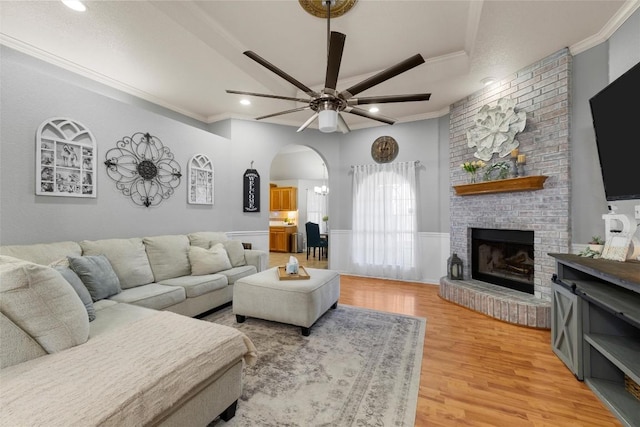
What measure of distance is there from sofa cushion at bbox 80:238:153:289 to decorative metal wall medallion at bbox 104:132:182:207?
0.77 m

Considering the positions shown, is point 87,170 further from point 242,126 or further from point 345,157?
point 345,157

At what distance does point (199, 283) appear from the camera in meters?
2.91

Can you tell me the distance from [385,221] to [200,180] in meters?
3.23

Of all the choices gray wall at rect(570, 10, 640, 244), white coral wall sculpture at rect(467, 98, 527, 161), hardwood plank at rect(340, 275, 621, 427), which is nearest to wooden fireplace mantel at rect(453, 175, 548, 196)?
gray wall at rect(570, 10, 640, 244)

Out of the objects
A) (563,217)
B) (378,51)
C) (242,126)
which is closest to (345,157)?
(242,126)

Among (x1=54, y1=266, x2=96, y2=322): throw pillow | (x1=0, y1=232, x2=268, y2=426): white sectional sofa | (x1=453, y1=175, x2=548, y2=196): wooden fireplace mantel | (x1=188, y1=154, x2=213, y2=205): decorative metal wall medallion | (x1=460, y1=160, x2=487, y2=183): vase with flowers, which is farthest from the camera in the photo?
(x1=188, y1=154, x2=213, y2=205): decorative metal wall medallion

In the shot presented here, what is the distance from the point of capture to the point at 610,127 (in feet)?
6.78

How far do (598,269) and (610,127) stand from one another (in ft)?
3.95

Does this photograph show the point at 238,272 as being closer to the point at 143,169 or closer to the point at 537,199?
the point at 143,169

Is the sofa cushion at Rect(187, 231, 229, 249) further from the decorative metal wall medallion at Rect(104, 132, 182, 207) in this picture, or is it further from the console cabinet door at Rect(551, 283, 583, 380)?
the console cabinet door at Rect(551, 283, 583, 380)

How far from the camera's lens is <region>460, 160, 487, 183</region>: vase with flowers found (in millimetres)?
3506

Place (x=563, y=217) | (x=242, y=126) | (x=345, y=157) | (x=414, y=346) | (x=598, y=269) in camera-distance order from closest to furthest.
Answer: (x=598, y=269), (x=414, y=346), (x=563, y=217), (x=242, y=126), (x=345, y=157)

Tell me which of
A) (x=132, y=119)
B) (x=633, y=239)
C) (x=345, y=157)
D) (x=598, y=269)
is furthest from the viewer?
(x=345, y=157)

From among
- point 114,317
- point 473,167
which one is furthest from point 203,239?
point 473,167
